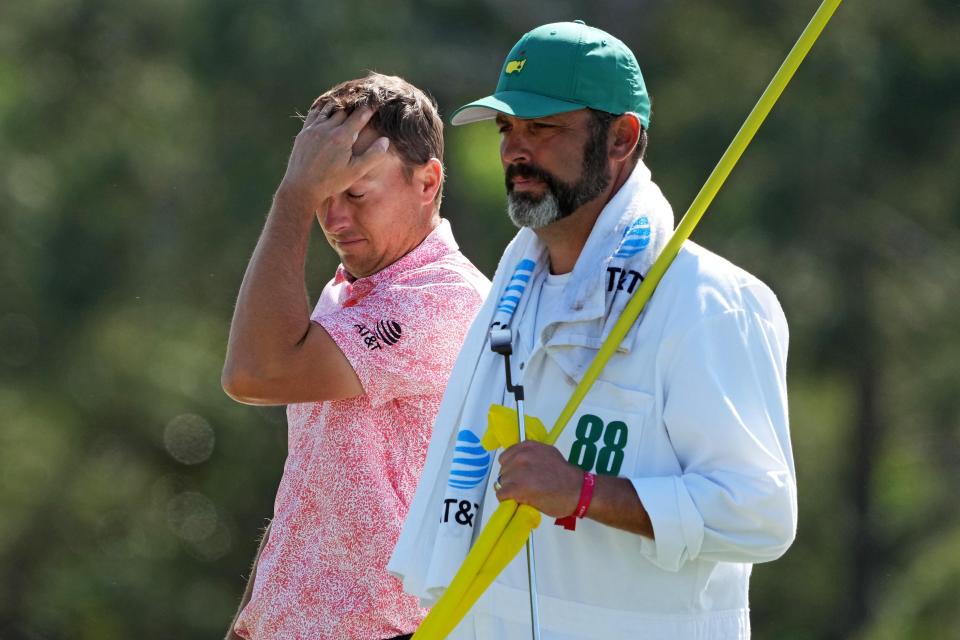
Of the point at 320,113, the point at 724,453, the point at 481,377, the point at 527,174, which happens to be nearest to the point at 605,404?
the point at 724,453

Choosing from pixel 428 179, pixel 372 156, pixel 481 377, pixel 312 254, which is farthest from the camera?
pixel 312 254

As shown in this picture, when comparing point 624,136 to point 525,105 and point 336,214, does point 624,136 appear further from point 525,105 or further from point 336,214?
point 336,214

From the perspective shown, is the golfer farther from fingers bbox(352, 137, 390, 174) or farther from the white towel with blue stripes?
the white towel with blue stripes

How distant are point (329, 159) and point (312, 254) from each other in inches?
185

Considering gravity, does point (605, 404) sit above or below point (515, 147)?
below

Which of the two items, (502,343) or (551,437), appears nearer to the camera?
(551,437)

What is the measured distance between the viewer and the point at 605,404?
2.49 m

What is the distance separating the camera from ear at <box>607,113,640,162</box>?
8.91 ft

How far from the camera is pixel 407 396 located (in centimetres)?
305

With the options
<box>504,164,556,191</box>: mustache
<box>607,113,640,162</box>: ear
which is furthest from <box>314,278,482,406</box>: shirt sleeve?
<box>607,113,640,162</box>: ear

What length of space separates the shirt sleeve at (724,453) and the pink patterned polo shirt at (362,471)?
2.34 feet

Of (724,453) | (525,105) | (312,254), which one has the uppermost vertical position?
(525,105)

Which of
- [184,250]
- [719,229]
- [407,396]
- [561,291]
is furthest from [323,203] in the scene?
[184,250]

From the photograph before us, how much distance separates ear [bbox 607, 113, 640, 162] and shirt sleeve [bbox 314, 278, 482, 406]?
0.55m
